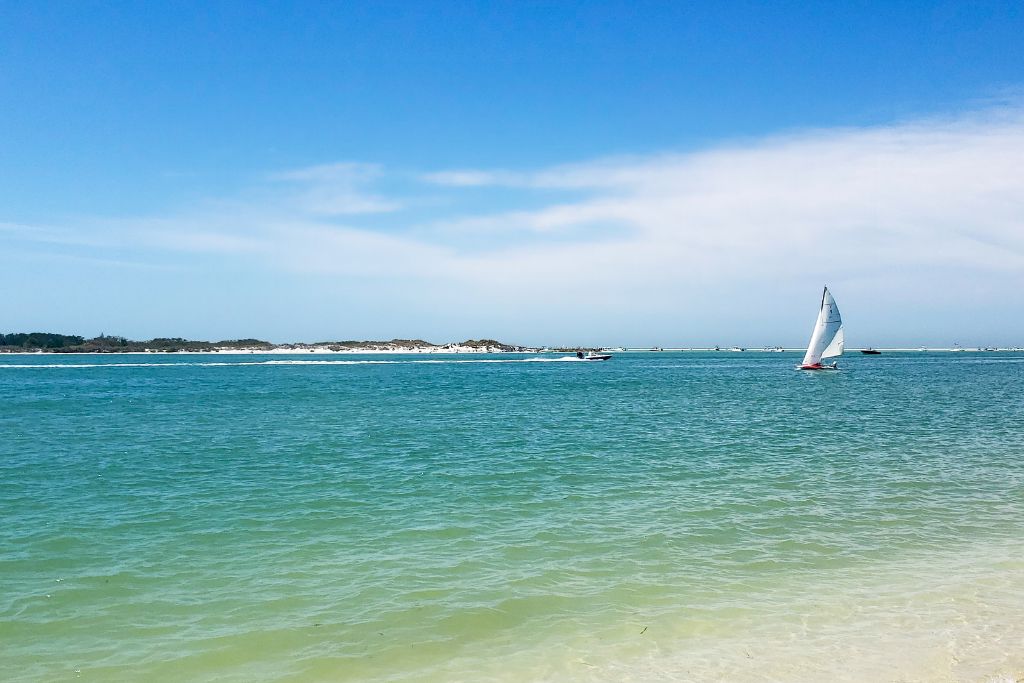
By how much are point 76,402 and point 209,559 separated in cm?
4813

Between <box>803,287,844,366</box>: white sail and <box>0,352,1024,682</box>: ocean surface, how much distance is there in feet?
213

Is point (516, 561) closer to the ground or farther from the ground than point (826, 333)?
closer to the ground

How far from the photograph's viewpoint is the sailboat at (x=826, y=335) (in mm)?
88500

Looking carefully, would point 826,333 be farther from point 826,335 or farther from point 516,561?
point 516,561

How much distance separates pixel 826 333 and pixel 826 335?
1.61 ft

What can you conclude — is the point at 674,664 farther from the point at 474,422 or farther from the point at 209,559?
the point at 474,422

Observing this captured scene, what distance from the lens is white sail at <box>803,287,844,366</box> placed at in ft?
290

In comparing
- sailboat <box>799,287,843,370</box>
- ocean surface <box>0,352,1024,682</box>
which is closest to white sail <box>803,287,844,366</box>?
sailboat <box>799,287,843,370</box>

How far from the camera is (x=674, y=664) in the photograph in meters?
8.37

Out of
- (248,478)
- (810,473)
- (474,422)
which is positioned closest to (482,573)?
(248,478)

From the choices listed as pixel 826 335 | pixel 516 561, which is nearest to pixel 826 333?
pixel 826 335

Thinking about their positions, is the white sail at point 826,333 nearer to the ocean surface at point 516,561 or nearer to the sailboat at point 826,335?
the sailboat at point 826,335

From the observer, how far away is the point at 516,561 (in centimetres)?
1245

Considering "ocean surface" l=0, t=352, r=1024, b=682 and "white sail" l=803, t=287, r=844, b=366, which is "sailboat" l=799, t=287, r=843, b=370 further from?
"ocean surface" l=0, t=352, r=1024, b=682
